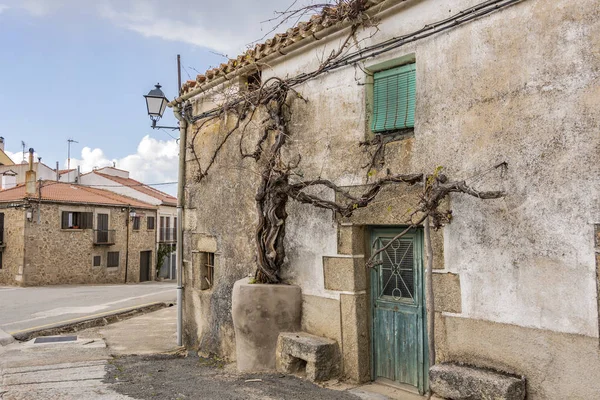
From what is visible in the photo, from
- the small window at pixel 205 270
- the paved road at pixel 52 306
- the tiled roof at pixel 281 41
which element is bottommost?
the paved road at pixel 52 306

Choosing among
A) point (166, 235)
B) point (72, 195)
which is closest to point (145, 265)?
point (166, 235)

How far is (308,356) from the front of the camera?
5188 millimetres

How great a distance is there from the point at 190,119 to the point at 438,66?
15.9 feet

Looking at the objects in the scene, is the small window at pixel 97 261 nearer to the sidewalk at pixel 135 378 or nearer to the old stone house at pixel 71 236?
the old stone house at pixel 71 236

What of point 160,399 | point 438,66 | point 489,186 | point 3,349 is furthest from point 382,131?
point 3,349

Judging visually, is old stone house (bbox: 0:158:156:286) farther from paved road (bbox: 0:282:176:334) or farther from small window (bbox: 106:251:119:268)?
paved road (bbox: 0:282:176:334)

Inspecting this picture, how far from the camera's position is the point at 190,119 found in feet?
26.9

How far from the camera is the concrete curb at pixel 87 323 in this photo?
989cm

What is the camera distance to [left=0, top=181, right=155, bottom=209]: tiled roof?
24.8 m

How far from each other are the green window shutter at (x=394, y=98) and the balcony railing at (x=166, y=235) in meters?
29.9

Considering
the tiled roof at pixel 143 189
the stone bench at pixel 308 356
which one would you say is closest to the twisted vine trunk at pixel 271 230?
the stone bench at pixel 308 356

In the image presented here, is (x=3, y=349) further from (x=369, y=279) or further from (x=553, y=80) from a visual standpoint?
(x=553, y=80)

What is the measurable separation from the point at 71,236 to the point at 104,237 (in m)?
1.94

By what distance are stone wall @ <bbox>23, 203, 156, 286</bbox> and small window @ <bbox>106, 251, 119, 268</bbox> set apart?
14cm
